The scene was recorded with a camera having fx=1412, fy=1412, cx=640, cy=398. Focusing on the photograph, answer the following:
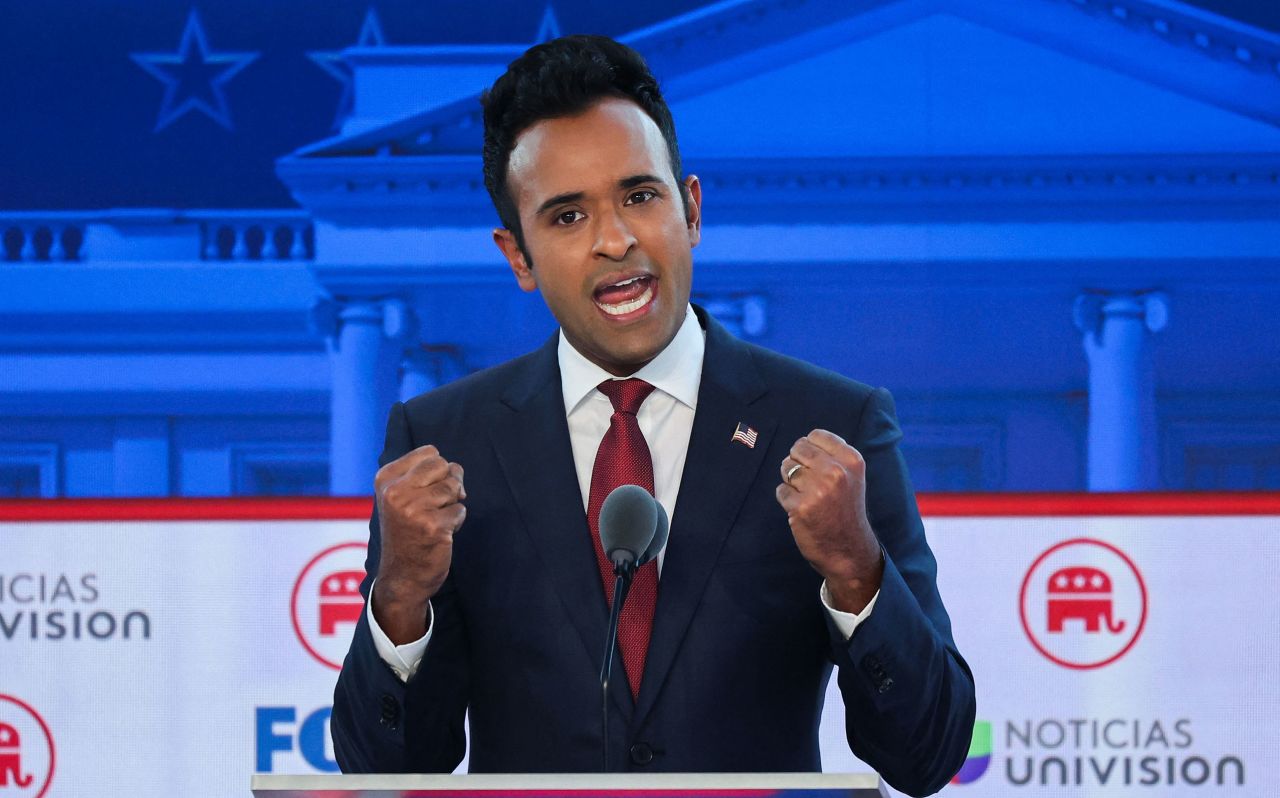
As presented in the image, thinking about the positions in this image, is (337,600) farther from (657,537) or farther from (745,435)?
(657,537)

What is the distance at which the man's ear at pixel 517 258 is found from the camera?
1871 mm

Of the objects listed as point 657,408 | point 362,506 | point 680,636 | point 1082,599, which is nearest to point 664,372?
point 657,408

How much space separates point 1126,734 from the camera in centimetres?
321

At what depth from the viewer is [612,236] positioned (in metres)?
1.73

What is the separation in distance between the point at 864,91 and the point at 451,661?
2.18m

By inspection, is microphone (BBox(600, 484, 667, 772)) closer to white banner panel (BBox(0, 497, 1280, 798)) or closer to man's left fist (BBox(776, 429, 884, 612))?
man's left fist (BBox(776, 429, 884, 612))

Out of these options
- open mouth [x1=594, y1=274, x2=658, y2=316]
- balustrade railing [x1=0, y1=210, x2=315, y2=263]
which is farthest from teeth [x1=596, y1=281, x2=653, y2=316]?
balustrade railing [x1=0, y1=210, x2=315, y2=263]

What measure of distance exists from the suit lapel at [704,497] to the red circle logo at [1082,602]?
5.31 feet

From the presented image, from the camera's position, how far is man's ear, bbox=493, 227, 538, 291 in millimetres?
1871

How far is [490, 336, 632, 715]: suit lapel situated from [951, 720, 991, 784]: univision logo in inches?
68.9

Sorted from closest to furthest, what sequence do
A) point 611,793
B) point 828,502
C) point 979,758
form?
point 611,793
point 828,502
point 979,758

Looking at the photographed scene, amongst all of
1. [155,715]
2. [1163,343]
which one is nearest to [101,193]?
[155,715]

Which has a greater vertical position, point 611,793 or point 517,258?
point 517,258

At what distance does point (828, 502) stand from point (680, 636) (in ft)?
1.13
